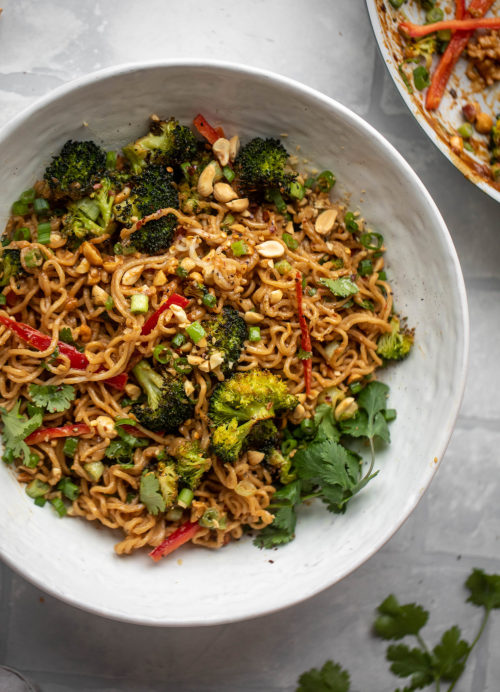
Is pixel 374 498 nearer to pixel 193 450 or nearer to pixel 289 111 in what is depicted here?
pixel 193 450

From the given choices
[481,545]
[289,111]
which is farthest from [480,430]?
[289,111]

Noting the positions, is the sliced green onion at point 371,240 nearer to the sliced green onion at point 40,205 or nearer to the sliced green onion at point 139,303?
the sliced green onion at point 139,303

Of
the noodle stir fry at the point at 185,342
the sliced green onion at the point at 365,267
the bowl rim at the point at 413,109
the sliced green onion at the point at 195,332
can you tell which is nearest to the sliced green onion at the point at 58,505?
the noodle stir fry at the point at 185,342

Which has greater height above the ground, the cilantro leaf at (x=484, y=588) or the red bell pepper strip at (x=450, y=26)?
the red bell pepper strip at (x=450, y=26)

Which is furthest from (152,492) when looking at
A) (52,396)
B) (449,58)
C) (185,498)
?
(449,58)

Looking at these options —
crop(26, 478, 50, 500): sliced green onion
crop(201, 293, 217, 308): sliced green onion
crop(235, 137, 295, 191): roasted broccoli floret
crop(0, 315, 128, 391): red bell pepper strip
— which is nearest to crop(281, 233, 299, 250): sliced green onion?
crop(235, 137, 295, 191): roasted broccoli floret

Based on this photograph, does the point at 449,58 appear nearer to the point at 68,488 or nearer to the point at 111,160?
the point at 111,160
